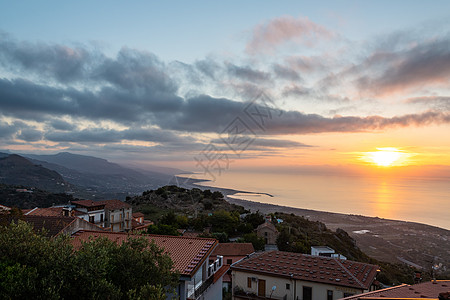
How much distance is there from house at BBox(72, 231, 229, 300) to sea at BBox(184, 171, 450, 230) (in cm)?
2849

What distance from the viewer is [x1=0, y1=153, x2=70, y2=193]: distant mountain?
342 feet

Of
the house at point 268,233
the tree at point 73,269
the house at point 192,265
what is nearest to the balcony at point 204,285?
the house at point 192,265

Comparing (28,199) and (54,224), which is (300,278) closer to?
(54,224)

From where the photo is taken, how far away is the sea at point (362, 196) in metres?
57.1

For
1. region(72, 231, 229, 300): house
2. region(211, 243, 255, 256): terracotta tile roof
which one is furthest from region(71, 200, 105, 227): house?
region(72, 231, 229, 300): house

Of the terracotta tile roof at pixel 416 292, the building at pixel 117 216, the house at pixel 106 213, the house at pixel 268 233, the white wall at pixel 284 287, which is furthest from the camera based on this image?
the house at pixel 268 233

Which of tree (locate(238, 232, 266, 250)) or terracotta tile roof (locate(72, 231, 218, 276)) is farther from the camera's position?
tree (locate(238, 232, 266, 250))

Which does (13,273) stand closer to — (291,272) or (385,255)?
(291,272)

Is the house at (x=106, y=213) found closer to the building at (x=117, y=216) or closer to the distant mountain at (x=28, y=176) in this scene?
the building at (x=117, y=216)

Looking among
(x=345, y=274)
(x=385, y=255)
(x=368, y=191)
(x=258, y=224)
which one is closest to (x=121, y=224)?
(x=258, y=224)

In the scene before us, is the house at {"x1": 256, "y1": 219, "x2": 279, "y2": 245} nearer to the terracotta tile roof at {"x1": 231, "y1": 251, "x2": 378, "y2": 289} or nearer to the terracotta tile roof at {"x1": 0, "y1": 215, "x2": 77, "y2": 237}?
the terracotta tile roof at {"x1": 231, "y1": 251, "x2": 378, "y2": 289}

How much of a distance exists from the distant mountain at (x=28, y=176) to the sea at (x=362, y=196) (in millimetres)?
61306

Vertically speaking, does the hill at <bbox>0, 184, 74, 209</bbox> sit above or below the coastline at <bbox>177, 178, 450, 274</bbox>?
above

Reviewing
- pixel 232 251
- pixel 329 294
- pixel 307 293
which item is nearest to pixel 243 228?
pixel 232 251
